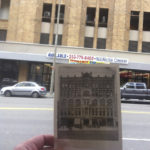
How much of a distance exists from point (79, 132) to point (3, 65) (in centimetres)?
2155

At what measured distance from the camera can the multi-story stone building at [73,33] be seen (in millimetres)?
21234

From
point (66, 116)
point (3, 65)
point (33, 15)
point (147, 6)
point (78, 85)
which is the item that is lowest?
point (66, 116)

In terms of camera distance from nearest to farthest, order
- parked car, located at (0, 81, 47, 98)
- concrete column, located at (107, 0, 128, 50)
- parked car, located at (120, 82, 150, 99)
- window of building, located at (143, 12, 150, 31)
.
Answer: parked car, located at (120, 82, 150, 99) < parked car, located at (0, 81, 47, 98) < concrete column, located at (107, 0, 128, 50) < window of building, located at (143, 12, 150, 31)

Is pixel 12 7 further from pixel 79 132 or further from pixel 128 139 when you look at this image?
pixel 79 132

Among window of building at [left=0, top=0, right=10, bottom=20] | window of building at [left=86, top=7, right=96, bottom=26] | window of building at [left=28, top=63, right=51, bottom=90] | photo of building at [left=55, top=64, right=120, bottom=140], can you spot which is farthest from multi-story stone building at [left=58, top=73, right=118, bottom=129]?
window of building at [left=0, top=0, right=10, bottom=20]

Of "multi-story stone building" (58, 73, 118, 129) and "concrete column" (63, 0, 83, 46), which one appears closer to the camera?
"multi-story stone building" (58, 73, 118, 129)

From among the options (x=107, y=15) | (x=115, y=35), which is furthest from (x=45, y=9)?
(x=115, y=35)

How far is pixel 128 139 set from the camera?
5395 millimetres

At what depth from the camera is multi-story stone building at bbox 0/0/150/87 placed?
69.7 feet

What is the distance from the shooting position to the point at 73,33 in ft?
70.8

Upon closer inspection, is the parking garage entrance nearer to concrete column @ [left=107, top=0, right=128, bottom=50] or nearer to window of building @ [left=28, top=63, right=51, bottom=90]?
window of building @ [left=28, top=63, right=51, bottom=90]

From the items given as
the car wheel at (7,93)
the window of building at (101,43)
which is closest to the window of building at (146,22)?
the window of building at (101,43)

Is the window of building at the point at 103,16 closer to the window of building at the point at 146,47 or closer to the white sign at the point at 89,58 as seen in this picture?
the white sign at the point at 89,58

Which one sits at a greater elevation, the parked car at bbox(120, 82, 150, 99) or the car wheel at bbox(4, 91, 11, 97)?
the parked car at bbox(120, 82, 150, 99)
